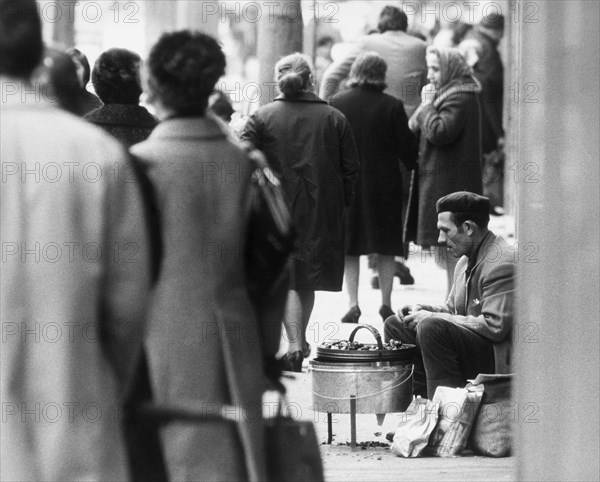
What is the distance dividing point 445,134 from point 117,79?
4.97m

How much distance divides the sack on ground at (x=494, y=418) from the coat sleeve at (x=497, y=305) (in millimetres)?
220

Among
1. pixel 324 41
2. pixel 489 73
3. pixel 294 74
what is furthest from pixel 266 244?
pixel 324 41

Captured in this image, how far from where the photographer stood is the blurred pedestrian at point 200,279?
4402 millimetres

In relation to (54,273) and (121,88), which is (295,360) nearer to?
(121,88)

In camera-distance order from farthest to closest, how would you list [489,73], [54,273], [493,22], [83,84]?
[493,22] → [489,73] → [83,84] → [54,273]

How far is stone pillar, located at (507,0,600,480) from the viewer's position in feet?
15.2

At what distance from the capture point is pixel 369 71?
9.19 m

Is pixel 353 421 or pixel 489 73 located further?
pixel 489 73

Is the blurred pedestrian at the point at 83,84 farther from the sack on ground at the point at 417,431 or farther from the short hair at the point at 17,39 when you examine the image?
the sack on ground at the point at 417,431

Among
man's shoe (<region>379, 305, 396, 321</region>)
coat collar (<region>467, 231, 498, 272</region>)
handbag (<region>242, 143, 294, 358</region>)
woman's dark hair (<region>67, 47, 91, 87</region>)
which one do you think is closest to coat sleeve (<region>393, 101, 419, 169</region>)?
man's shoe (<region>379, 305, 396, 321</region>)

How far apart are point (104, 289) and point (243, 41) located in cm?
1577

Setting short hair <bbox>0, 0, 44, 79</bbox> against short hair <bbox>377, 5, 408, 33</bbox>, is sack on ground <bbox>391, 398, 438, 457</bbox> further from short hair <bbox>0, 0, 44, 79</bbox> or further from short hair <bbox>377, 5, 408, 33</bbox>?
short hair <bbox>377, 5, 408, 33</bbox>

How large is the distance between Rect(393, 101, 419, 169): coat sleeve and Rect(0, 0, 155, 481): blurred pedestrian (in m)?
5.23

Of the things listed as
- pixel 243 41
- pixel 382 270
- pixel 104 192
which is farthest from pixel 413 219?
pixel 243 41
